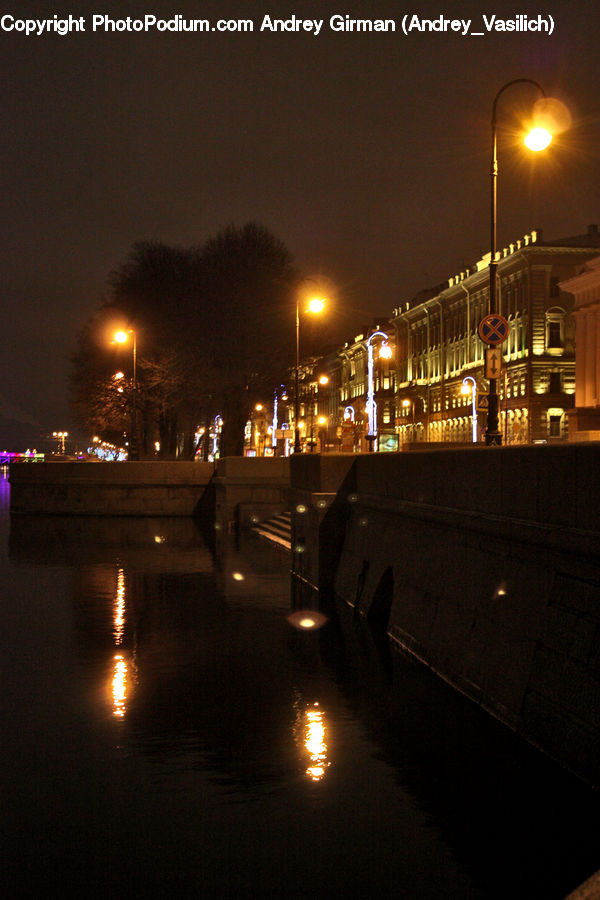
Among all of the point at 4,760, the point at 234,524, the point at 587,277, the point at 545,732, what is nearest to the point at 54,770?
the point at 4,760

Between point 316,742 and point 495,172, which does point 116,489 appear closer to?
point 495,172

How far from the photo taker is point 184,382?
57750mm

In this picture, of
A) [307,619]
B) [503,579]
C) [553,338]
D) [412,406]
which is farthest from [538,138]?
[412,406]

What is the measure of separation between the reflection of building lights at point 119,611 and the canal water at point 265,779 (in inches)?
8.9

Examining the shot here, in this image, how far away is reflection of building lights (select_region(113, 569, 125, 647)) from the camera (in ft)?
66.5

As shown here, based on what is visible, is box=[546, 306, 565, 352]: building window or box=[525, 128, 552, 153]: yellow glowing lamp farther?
box=[546, 306, 565, 352]: building window

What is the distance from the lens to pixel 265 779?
10.9 m

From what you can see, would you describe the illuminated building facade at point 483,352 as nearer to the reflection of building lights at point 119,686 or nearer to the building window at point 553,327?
the building window at point 553,327

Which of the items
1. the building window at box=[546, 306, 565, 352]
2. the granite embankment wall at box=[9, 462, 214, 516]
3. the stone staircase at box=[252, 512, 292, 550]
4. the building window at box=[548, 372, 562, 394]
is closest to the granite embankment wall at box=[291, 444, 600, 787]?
the stone staircase at box=[252, 512, 292, 550]

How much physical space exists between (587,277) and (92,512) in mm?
33480

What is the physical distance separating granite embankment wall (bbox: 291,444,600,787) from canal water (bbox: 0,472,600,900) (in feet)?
1.38

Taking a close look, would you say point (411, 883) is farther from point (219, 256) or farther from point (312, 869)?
point (219, 256)

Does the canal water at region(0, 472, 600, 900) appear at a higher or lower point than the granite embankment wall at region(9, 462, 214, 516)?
lower

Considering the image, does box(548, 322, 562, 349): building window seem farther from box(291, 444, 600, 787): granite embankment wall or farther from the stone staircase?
box(291, 444, 600, 787): granite embankment wall
